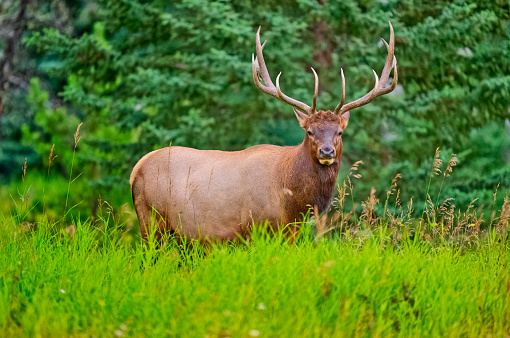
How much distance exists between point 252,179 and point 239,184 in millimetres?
146

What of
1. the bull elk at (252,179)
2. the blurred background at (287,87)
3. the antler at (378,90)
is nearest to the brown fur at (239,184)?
the bull elk at (252,179)

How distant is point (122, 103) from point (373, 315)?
5447 millimetres

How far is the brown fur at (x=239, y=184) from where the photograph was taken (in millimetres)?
4891

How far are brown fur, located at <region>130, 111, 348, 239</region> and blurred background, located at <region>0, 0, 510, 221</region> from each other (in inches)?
59.9

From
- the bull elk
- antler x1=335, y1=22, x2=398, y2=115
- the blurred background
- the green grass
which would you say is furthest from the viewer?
the blurred background

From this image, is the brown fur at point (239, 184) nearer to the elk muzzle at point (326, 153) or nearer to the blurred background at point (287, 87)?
the elk muzzle at point (326, 153)

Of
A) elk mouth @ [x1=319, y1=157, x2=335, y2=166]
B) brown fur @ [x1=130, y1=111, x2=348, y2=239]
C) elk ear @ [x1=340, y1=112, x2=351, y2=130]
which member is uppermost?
elk ear @ [x1=340, y1=112, x2=351, y2=130]

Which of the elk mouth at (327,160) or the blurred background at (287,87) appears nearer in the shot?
the elk mouth at (327,160)

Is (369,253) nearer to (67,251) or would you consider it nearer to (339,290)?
(339,290)

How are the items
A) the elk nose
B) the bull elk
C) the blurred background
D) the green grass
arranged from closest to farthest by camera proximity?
1. the green grass
2. the elk nose
3. the bull elk
4. the blurred background

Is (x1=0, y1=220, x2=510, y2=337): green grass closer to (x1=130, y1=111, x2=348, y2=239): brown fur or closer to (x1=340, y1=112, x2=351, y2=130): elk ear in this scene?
(x1=130, y1=111, x2=348, y2=239): brown fur

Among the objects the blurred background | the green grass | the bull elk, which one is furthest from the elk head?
the blurred background

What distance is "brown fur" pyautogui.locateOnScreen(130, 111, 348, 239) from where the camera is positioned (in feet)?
16.0

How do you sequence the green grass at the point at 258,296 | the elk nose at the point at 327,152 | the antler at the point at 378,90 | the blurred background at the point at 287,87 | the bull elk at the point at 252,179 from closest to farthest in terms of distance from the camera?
the green grass at the point at 258,296 < the elk nose at the point at 327,152 < the bull elk at the point at 252,179 < the antler at the point at 378,90 < the blurred background at the point at 287,87
